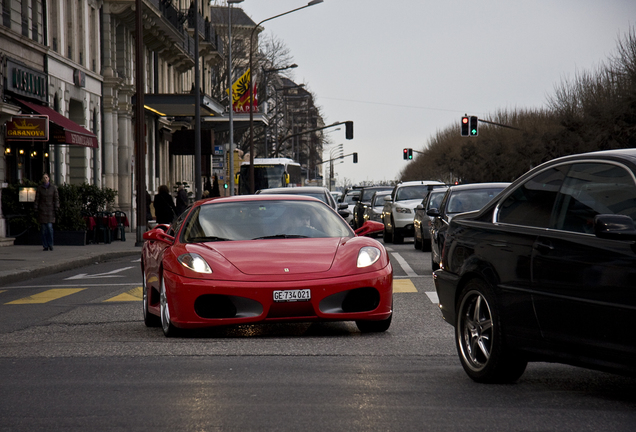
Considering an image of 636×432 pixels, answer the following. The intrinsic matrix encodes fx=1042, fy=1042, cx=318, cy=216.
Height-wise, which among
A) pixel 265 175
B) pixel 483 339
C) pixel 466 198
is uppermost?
pixel 265 175

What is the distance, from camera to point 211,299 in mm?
8539

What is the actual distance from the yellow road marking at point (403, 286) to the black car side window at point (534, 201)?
694 cm

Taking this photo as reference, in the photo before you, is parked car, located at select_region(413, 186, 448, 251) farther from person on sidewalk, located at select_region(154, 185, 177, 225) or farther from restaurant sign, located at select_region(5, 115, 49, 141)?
restaurant sign, located at select_region(5, 115, 49, 141)

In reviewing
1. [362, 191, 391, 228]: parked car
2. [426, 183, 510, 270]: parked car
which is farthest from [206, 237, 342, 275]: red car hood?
[362, 191, 391, 228]: parked car

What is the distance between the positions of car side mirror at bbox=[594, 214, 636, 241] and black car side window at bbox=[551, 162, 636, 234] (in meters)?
0.30

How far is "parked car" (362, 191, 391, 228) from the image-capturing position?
32250mm

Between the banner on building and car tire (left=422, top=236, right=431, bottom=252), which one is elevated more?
the banner on building

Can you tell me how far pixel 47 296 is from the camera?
14.1 m

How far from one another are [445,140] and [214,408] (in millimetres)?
127439

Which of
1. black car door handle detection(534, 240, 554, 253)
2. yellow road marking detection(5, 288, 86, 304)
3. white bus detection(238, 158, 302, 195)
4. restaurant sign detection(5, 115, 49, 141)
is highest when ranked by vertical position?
restaurant sign detection(5, 115, 49, 141)

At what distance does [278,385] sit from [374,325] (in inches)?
108

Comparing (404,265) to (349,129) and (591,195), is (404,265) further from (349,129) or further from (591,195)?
(349,129)

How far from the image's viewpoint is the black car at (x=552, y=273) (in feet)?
17.3

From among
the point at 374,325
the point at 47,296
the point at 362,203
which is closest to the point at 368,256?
the point at 374,325
